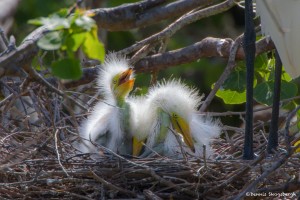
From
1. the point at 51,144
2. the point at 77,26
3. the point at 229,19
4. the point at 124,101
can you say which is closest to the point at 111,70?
the point at 124,101

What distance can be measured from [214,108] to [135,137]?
2.05 m

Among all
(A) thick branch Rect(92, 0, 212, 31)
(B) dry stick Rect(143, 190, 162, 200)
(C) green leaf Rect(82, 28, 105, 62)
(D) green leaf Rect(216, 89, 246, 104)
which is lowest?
(B) dry stick Rect(143, 190, 162, 200)

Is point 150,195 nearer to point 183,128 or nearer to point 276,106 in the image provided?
point 183,128

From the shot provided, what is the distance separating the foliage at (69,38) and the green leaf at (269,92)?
4.24ft

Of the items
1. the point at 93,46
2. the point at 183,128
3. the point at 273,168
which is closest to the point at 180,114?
the point at 183,128

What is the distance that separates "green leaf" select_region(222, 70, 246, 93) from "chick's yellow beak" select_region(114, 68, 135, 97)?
14.4 inches

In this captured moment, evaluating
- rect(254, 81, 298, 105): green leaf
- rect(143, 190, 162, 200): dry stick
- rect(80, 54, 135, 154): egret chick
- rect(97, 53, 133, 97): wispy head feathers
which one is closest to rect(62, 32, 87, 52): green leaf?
rect(143, 190, 162, 200): dry stick

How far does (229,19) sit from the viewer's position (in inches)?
200

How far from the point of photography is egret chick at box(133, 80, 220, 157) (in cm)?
255

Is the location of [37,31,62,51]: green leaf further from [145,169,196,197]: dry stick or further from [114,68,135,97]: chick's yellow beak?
[114,68,135,97]: chick's yellow beak

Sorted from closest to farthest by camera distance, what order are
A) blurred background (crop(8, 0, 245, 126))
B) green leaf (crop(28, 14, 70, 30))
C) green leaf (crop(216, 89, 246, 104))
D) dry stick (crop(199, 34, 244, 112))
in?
green leaf (crop(28, 14, 70, 30)) → dry stick (crop(199, 34, 244, 112)) → green leaf (crop(216, 89, 246, 104)) → blurred background (crop(8, 0, 245, 126))

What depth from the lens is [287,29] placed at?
8.36ft

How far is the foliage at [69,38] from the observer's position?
159 cm

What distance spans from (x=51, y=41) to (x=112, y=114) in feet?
3.39
